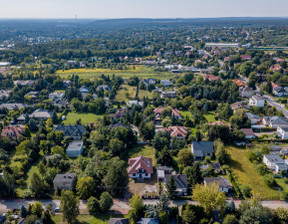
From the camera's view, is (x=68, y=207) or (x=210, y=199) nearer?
(x=68, y=207)

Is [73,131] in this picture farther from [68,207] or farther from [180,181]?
[180,181]

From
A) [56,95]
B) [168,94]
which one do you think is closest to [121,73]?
[56,95]

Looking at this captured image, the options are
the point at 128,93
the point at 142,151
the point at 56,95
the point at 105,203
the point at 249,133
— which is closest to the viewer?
the point at 105,203

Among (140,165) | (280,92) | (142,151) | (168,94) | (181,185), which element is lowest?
(142,151)

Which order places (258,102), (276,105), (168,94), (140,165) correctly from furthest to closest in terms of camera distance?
1. (168,94)
2. (276,105)
3. (258,102)
4. (140,165)

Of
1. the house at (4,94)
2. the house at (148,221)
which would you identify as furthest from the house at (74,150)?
the house at (4,94)

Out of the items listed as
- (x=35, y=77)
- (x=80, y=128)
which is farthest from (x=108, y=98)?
(x=35, y=77)

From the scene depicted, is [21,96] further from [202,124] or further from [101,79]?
[202,124]

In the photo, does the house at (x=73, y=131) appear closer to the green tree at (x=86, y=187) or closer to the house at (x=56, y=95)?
the green tree at (x=86, y=187)
